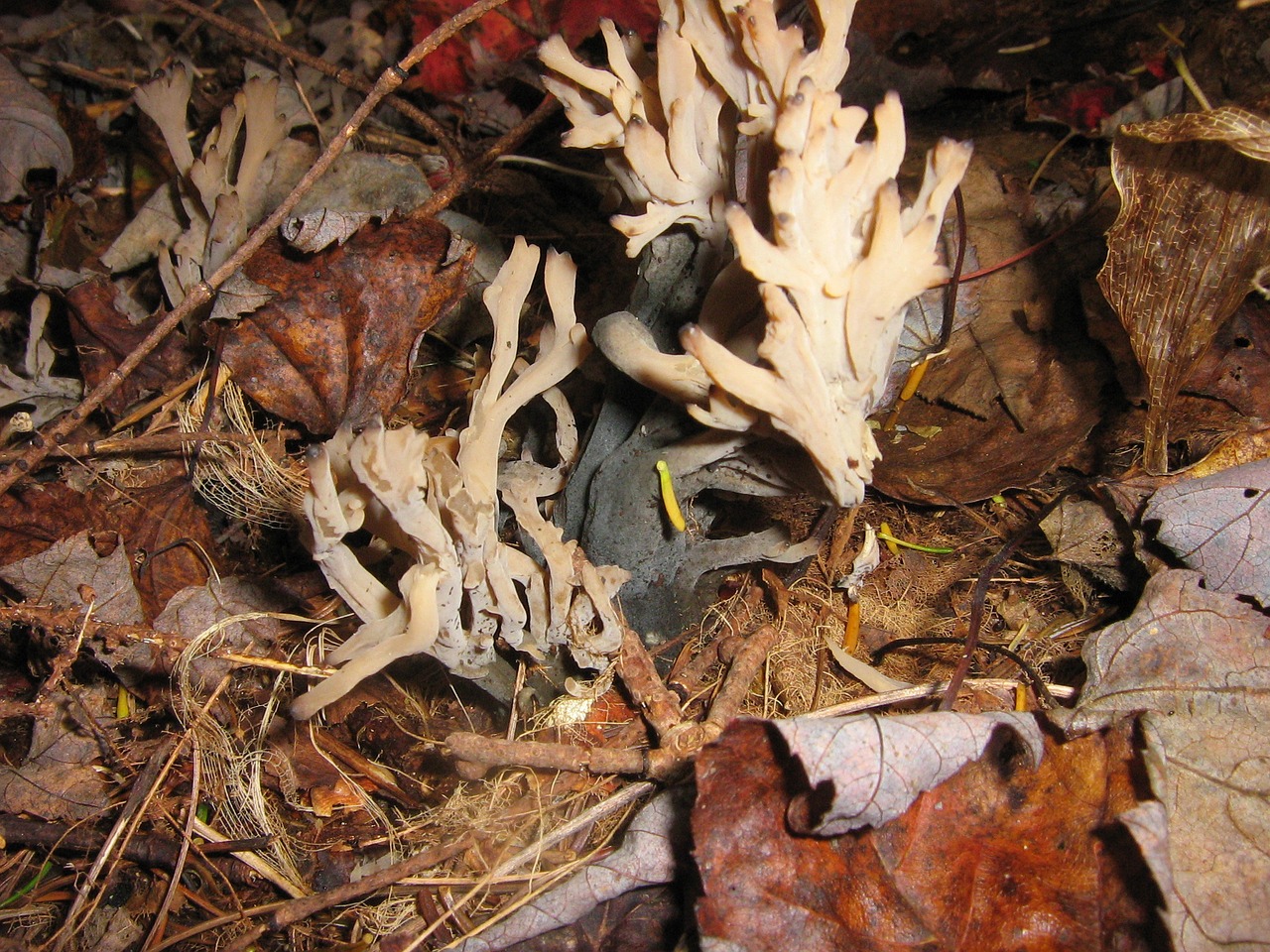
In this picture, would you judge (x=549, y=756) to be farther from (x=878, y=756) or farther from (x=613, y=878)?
(x=878, y=756)

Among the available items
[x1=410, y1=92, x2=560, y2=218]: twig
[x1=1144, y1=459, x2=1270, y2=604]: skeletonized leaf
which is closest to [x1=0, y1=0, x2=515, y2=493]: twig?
[x1=410, y1=92, x2=560, y2=218]: twig

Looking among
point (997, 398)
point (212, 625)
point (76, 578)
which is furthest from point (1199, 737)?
point (76, 578)

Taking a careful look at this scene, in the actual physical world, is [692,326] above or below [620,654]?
above

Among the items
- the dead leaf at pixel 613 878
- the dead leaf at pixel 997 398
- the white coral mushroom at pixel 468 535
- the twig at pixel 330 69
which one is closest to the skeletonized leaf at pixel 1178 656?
the dead leaf at pixel 997 398

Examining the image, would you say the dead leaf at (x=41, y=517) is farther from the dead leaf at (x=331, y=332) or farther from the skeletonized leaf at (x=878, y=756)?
the skeletonized leaf at (x=878, y=756)

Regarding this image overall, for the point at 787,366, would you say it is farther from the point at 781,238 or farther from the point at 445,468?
the point at 445,468

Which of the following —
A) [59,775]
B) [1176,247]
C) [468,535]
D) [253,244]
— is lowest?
[59,775]
